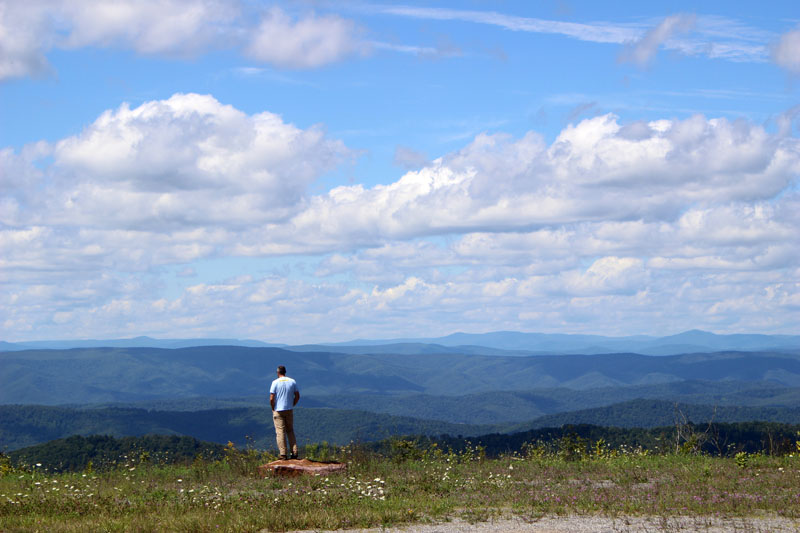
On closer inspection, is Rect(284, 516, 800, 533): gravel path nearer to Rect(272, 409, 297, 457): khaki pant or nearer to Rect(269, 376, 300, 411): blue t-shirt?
Rect(269, 376, 300, 411): blue t-shirt

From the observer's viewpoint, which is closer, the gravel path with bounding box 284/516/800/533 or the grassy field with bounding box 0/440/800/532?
the gravel path with bounding box 284/516/800/533

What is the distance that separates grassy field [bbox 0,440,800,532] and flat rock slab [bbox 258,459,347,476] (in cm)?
43

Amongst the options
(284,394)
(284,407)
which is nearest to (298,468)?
(284,407)

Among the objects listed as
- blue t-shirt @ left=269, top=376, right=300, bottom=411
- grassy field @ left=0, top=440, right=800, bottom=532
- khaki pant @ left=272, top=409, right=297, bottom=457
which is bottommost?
grassy field @ left=0, top=440, right=800, bottom=532

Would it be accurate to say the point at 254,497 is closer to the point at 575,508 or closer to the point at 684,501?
the point at 575,508

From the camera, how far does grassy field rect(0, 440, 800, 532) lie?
15.6 metres

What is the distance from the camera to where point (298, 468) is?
2111 centimetres

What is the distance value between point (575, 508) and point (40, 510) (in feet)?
36.6

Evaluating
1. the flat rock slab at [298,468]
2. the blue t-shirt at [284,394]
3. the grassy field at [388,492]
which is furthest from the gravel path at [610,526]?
the blue t-shirt at [284,394]

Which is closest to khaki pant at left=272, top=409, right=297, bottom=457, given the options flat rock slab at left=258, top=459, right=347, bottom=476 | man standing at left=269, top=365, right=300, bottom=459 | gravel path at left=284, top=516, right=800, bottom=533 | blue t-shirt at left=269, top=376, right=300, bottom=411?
man standing at left=269, top=365, right=300, bottom=459

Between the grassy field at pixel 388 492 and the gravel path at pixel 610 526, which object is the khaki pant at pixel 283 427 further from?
the gravel path at pixel 610 526

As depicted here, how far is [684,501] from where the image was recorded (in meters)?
17.0

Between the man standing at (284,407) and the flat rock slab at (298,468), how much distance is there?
120cm

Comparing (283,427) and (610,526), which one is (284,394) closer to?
(283,427)
